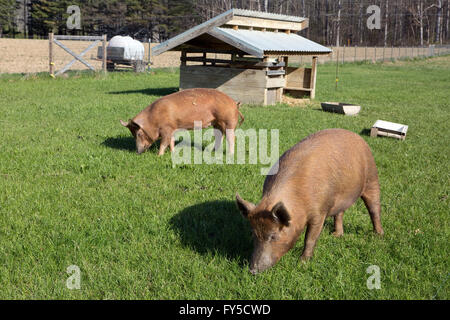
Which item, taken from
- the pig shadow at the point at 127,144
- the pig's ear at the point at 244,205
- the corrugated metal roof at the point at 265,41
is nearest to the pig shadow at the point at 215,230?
the pig's ear at the point at 244,205

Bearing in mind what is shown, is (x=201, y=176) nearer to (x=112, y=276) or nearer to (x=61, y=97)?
(x=112, y=276)

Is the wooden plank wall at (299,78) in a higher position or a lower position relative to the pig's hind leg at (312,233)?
higher

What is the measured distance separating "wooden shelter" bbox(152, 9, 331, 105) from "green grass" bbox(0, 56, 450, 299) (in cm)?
535

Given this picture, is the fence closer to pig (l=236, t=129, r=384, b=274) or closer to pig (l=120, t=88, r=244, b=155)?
pig (l=120, t=88, r=244, b=155)

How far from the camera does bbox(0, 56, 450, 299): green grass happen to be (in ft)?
12.5

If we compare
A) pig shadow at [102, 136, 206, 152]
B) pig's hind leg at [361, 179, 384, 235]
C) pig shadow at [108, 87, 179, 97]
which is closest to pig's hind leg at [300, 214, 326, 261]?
pig's hind leg at [361, 179, 384, 235]

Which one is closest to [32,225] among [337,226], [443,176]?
[337,226]

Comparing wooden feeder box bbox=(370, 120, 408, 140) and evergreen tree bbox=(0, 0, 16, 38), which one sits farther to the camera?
evergreen tree bbox=(0, 0, 16, 38)

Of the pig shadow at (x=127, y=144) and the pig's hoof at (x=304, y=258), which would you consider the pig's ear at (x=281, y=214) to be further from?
the pig shadow at (x=127, y=144)

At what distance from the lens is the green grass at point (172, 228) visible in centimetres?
382

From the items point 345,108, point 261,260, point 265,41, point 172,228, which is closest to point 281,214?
point 261,260

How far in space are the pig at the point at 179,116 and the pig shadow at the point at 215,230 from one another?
103 inches
